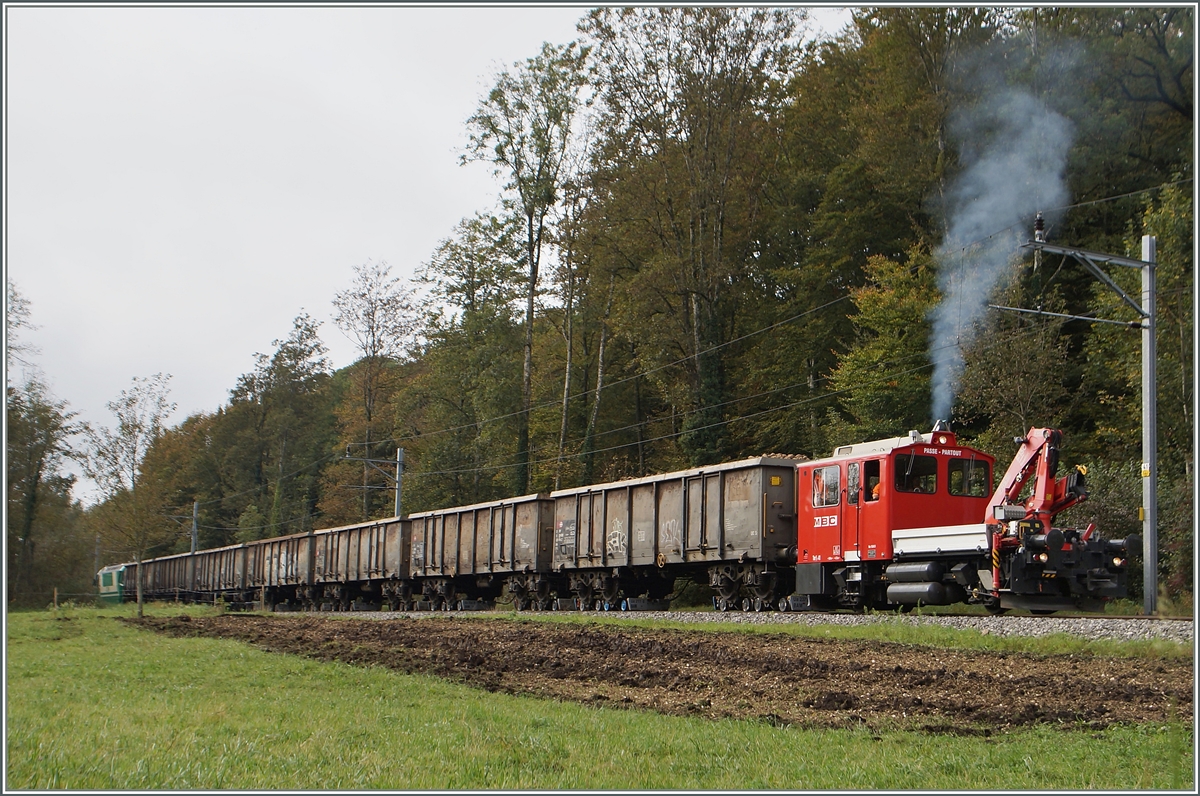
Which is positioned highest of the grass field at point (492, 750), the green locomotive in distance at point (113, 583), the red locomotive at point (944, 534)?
the red locomotive at point (944, 534)

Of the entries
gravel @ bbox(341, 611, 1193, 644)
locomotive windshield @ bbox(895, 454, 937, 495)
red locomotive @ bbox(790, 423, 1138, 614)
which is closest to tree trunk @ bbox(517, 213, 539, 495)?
red locomotive @ bbox(790, 423, 1138, 614)

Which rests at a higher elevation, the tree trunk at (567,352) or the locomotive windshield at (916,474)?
the tree trunk at (567,352)

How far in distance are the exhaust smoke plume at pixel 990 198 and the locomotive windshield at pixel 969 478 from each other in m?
6.73

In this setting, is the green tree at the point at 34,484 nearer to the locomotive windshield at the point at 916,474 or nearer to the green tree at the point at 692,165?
the green tree at the point at 692,165

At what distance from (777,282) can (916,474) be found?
24843 millimetres

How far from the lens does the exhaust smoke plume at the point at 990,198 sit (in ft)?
89.8

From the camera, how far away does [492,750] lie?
23.5ft

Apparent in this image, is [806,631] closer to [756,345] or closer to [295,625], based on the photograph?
[295,625]

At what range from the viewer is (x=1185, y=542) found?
19.9 m

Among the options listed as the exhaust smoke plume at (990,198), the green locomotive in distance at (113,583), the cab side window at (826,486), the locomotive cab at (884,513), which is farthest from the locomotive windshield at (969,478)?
the green locomotive in distance at (113,583)

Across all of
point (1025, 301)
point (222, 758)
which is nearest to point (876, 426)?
point (1025, 301)

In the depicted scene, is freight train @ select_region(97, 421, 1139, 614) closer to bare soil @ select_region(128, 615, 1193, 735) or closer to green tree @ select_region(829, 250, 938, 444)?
bare soil @ select_region(128, 615, 1193, 735)

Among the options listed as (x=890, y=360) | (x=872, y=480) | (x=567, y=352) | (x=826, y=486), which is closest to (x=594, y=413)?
(x=567, y=352)

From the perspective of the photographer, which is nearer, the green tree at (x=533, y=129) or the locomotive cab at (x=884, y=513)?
the locomotive cab at (x=884, y=513)
